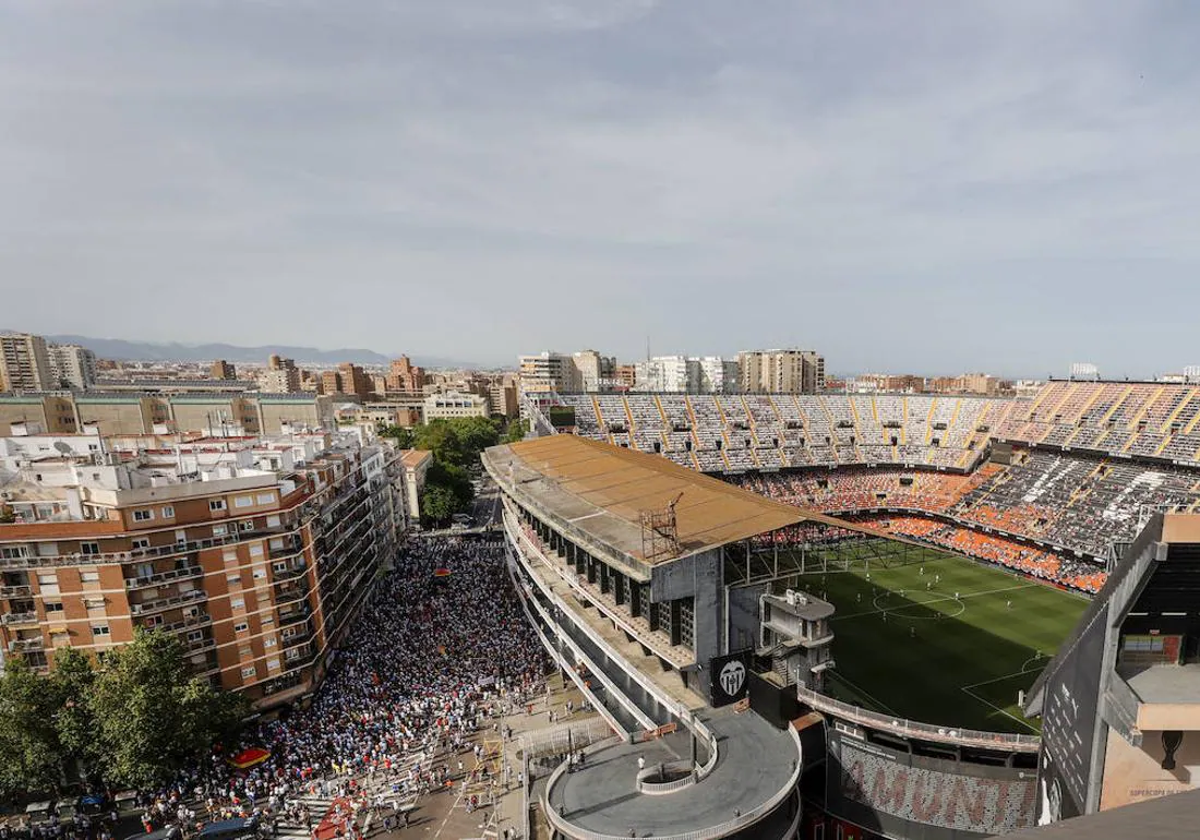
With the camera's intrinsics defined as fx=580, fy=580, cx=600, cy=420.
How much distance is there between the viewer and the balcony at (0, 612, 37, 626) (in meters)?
31.8

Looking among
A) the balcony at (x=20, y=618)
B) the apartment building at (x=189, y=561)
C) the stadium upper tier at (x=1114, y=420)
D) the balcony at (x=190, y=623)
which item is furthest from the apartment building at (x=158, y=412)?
the stadium upper tier at (x=1114, y=420)

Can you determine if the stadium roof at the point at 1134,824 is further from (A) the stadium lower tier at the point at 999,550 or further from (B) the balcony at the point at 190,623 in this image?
(A) the stadium lower tier at the point at 999,550

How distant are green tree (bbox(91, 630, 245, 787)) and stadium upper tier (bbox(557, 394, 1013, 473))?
172 feet

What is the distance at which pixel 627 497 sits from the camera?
117 ft

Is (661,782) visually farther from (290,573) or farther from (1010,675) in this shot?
(1010,675)

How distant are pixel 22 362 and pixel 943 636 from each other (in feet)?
687

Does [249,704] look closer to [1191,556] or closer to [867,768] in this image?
[867,768]

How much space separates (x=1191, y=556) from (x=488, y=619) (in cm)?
4328

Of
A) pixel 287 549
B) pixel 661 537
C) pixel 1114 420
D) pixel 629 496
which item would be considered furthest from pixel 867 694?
pixel 1114 420

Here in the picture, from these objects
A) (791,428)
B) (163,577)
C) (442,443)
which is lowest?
(442,443)

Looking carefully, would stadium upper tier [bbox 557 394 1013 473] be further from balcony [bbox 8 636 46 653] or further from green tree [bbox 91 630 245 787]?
balcony [bbox 8 636 46 653]

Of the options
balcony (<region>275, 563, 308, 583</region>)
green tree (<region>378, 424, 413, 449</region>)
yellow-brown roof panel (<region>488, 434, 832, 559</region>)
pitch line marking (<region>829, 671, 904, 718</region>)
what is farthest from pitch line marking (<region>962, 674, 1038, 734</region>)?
green tree (<region>378, 424, 413, 449</region>)

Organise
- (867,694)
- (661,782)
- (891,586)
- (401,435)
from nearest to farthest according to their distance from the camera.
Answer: (661,782), (867,694), (891,586), (401,435)

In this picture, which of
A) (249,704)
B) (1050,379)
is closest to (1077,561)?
(1050,379)
